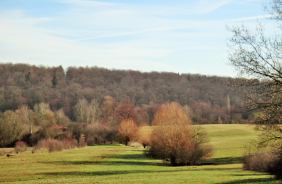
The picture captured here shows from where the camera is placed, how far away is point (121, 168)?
28297 mm

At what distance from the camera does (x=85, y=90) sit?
116 meters

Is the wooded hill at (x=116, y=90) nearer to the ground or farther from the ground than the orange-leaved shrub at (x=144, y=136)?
farther from the ground

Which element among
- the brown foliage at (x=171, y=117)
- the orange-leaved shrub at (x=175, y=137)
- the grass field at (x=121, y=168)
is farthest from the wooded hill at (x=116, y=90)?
the orange-leaved shrub at (x=175, y=137)

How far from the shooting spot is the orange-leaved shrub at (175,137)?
3359 cm

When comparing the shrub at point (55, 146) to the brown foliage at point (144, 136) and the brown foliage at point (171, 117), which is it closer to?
the brown foliage at point (144, 136)

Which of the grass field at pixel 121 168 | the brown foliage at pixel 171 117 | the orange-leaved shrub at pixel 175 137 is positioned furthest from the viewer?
the brown foliage at pixel 171 117

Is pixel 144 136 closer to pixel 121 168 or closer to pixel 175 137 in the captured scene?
pixel 175 137

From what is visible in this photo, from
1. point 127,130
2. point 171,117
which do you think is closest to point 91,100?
point 127,130

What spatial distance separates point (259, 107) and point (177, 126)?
1943 centimetres

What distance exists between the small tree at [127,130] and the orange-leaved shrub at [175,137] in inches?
1018

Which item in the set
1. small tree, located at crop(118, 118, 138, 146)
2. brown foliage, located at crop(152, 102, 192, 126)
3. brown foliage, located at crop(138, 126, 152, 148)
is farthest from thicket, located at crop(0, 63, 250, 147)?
brown foliage, located at crop(152, 102, 192, 126)

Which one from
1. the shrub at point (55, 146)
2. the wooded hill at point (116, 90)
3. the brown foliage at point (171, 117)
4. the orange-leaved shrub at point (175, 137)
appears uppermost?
the wooded hill at point (116, 90)

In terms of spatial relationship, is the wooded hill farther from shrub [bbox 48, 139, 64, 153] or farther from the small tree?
shrub [bbox 48, 139, 64, 153]

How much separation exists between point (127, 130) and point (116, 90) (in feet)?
204
